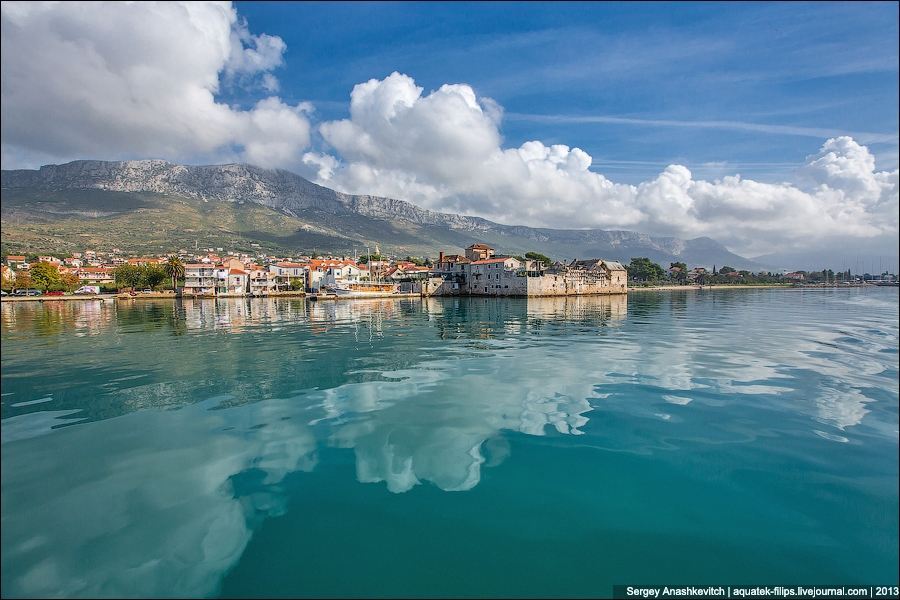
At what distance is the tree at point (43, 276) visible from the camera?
2938 inches

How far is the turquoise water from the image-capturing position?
4633mm

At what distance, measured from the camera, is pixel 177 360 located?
17.1 meters

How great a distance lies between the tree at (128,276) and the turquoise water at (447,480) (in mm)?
85395

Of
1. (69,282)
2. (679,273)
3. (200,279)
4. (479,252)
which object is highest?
(479,252)


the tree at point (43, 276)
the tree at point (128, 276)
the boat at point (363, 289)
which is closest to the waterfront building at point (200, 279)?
the tree at point (128, 276)

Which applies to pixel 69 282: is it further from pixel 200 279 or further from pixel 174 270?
pixel 200 279

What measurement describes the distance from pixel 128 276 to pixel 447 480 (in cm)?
10005

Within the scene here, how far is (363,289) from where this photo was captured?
8919cm

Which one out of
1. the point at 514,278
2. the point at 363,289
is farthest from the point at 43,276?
the point at 514,278

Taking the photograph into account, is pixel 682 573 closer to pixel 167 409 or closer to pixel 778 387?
pixel 778 387

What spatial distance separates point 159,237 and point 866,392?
21220cm

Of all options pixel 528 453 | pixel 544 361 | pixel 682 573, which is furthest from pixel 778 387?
pixel 682 573

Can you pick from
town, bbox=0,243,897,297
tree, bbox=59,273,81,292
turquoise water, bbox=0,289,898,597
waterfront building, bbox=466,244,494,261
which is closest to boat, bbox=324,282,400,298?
town, bbox=0,243,897,297

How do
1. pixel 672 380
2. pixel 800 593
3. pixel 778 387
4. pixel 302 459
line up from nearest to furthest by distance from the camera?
pixel 800 593, pixel 302 459, pixel 778 387, pixel 672 380
